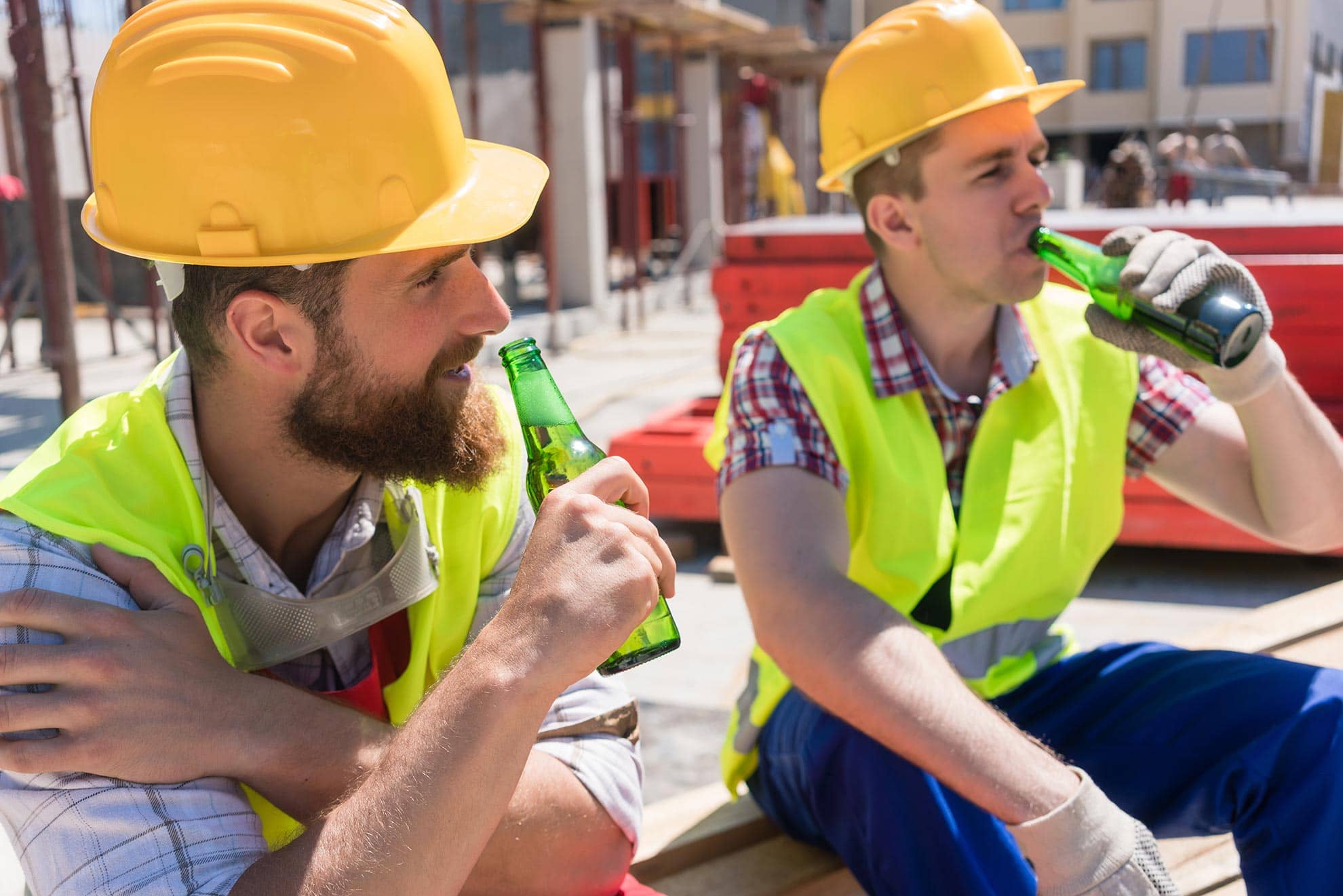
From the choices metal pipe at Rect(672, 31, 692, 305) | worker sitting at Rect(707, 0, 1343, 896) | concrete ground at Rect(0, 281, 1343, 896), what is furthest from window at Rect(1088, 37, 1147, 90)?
worker sitting at Rect(707, 0, 1343, 896)

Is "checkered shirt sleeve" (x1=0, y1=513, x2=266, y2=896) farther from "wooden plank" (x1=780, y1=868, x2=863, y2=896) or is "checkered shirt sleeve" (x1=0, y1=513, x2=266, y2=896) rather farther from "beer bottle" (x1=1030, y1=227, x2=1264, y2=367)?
"beer bottle" (x1=1030, y1=227, x2=1264, y2=367)

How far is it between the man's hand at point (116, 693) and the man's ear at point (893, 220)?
1689mm

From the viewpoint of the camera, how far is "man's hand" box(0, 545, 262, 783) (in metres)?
1.34

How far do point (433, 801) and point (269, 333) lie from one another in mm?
749

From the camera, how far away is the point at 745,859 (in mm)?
2410

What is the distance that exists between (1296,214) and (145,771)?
6.47 meters

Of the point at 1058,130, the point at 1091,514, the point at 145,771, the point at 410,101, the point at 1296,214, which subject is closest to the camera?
the point at 145,771

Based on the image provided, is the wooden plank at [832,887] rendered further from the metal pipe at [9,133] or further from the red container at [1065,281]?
the metal pipe at [9,133]

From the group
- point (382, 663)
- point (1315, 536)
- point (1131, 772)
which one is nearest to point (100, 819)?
point (382, 663)

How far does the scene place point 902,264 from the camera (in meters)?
2.64

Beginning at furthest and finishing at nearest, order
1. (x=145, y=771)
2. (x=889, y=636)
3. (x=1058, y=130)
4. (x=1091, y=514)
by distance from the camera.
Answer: (x=1058, y=130) → (x=1091, y=514) → (x=889, y=636) → (x=145, y=771)

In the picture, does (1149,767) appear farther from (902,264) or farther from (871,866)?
(902,264)

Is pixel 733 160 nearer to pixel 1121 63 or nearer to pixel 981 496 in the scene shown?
pixel 981 496

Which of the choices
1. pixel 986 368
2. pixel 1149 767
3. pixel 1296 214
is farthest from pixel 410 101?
pixel 1296 214
